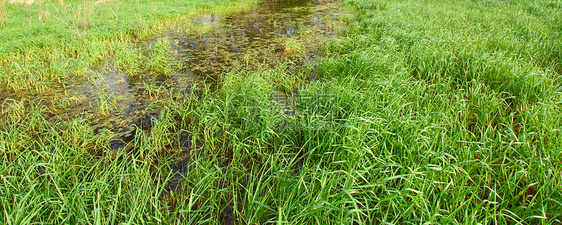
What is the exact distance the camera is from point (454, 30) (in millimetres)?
6637

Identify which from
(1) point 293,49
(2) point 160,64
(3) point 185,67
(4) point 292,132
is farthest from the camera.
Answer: (1) point 293,49

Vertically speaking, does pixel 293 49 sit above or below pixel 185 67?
above

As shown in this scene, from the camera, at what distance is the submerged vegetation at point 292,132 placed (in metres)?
1.82

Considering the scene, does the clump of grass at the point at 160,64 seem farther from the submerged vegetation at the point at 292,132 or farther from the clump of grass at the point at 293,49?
the clump of grass at the point at 293,49

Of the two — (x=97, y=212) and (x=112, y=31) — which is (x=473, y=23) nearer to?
(x=97, y=212)

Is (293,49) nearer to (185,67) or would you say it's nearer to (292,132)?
(185,67)

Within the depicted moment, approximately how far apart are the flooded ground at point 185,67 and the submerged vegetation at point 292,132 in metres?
0.06

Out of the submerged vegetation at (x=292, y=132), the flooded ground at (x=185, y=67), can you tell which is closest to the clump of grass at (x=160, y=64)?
the submerged vegetation at (x=292, y=132)

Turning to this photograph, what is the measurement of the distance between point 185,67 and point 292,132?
158 inches

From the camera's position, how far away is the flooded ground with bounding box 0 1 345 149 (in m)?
3.79

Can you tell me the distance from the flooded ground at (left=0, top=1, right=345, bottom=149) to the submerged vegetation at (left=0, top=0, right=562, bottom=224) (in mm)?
55

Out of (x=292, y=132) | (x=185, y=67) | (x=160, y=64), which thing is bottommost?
(x=292, y=132)

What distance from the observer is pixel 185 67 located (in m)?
5.85

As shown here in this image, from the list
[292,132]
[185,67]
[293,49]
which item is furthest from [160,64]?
[292,132]
